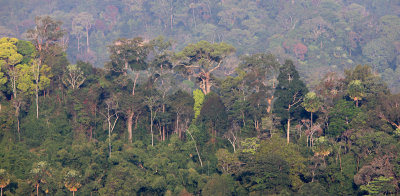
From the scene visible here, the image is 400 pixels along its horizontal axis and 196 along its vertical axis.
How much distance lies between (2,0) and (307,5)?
5977 cm

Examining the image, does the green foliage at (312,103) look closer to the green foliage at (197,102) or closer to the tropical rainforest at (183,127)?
the tropical rainforest at (183,127)

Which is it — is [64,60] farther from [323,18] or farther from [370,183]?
[323,18]

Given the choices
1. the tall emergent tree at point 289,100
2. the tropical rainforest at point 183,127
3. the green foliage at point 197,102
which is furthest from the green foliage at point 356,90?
the green foliage at point 197,102

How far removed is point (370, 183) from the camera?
40.0 m

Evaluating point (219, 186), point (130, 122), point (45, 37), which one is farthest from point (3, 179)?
point (45, 37)

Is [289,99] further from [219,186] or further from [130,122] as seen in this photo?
[130,122]

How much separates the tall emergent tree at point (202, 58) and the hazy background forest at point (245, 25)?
3697 cm

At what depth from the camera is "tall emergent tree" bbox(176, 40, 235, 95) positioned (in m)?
53.4

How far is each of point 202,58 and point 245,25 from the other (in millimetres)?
58273

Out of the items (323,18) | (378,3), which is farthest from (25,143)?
(378,3)

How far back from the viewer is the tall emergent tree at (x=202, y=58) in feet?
175

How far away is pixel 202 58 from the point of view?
5359cm

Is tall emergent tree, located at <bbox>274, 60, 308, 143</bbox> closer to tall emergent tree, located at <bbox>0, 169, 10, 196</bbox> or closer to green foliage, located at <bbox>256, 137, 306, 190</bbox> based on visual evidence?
green foliage, located at <bbox>256, 137, 306, 190</bbox>

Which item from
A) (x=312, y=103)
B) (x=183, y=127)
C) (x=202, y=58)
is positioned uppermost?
(x=202, y=58)
